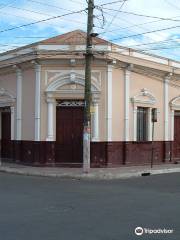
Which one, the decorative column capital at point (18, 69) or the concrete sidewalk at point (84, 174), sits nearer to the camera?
the concrete sidewalk at point (84, 174)

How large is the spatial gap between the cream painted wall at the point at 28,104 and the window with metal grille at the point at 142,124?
585cm

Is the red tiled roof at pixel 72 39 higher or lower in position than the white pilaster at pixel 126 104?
higher

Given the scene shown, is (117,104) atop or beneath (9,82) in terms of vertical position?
beneath

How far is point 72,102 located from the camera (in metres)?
25.7

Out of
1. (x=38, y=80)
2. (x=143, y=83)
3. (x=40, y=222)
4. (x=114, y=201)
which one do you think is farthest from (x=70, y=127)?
(x=40, y=222)

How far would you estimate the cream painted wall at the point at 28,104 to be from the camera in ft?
85.0

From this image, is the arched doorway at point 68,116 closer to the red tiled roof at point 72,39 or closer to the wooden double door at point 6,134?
the red tiled roof at point 72,39

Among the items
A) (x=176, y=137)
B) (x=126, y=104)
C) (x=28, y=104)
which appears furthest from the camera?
(x=176, y=137)

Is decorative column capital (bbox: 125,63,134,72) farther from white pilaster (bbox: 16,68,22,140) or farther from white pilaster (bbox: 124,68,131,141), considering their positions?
white pilaster (bbox: 16,68,22,140)

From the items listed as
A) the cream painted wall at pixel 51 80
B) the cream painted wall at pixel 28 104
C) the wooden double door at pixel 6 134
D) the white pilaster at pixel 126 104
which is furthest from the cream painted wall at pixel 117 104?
the wooden double door at pixel 6 134

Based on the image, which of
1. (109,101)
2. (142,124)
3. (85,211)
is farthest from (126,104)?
(85,211)

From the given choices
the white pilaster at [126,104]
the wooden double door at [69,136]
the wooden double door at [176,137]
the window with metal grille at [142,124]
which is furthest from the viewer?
the wooden double door at [176,137]

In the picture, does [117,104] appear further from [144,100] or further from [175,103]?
[175,103]

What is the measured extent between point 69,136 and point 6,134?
4918mm
